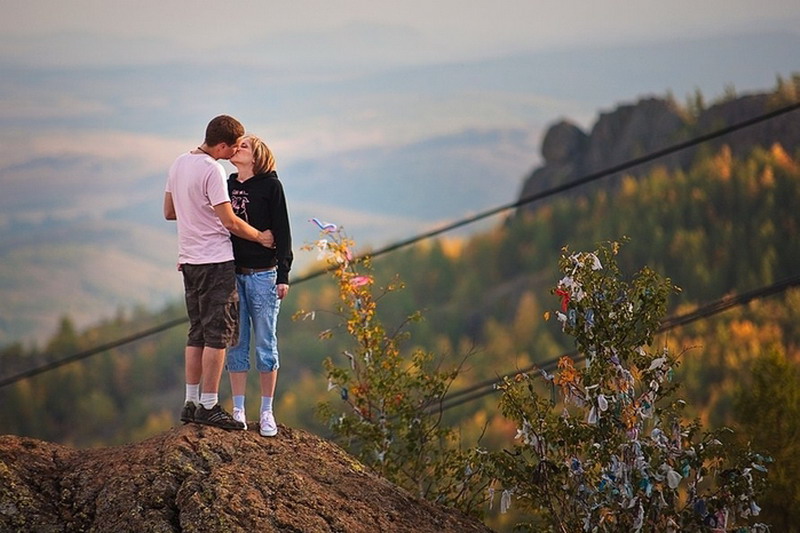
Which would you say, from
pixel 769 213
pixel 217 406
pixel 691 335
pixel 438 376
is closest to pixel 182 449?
pixel 217 406

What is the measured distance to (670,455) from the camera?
4344 mm

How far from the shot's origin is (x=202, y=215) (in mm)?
4320

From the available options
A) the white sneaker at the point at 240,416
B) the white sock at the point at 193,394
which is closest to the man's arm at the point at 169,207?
the white sock at the point at 193,394

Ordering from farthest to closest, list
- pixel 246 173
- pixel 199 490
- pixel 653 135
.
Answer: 1. pixel 653 135
2. pixel 246 173
3. pixel 199 490

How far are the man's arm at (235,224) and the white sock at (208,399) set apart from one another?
0.52 metres

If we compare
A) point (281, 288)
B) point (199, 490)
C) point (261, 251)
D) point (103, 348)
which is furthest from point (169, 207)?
Result: point (103, 348)

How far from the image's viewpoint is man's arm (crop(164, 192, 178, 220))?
4.50 m

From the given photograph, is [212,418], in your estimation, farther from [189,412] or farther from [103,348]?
[103,348]

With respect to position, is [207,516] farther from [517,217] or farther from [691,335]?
[517,217]

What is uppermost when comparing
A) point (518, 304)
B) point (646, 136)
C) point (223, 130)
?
point (223, 130)

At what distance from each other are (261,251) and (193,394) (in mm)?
526

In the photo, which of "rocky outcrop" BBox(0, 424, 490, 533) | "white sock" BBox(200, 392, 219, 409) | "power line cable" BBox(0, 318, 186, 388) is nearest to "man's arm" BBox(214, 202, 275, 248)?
"white sock" BBox(200, 392, 219, 409)

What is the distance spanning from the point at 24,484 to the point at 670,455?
6.60 feet

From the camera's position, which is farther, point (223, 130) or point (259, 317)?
point (259, 317)
